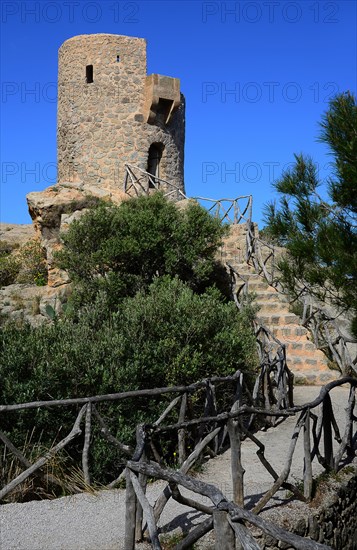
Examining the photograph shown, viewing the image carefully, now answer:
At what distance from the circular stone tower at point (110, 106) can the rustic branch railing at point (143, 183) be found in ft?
0.53

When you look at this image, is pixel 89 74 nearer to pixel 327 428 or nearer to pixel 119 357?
pixel 119 357

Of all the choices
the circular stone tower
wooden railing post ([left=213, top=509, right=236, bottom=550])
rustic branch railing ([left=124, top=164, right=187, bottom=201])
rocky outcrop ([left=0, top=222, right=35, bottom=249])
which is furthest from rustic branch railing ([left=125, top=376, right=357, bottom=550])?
rocky outcrop ([left=0, top=222, right=35, bottom=249])

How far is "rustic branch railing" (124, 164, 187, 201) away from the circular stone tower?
16 cm

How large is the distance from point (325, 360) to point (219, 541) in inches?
351

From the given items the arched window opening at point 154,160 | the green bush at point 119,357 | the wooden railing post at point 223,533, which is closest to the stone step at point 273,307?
the green bush at point 119,357

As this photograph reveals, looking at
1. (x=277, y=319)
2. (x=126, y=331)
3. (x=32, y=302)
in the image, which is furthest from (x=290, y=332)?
(x=32, y=302)

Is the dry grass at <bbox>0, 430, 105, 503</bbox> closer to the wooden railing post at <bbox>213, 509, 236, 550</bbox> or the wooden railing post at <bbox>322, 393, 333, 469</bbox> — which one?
the wooden railing post at <bbox>322, 393, 333, 469</bbox>

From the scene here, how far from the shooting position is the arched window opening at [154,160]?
63.1ft

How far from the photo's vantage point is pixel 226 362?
30.6 ft

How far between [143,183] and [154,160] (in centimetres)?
138

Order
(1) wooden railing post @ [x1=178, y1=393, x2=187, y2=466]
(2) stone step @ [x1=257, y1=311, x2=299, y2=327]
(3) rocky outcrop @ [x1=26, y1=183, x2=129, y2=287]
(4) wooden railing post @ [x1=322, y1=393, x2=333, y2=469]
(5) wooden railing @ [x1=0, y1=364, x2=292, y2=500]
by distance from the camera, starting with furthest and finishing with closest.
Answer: (3) rocky outcrop @ [x1=26, y1=183, x2=129, y2=287], (2) stone step @ [x1=257, y1=311, x2=299, y2=327], (1) wooden railing post @ [x1=178, y1=393, x2=187, y2=466], (4) wooden railing post @ [x1=322, y1=393, x2=333, y2=469], (5) wooden railing @ [x1=0, y1=364, x2=292, y2=500]

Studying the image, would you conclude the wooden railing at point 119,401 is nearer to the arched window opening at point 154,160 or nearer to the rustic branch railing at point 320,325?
the rustic branch railing at point 320,325

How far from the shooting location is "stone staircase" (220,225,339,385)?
469 inches

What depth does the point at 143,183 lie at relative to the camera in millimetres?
18531
